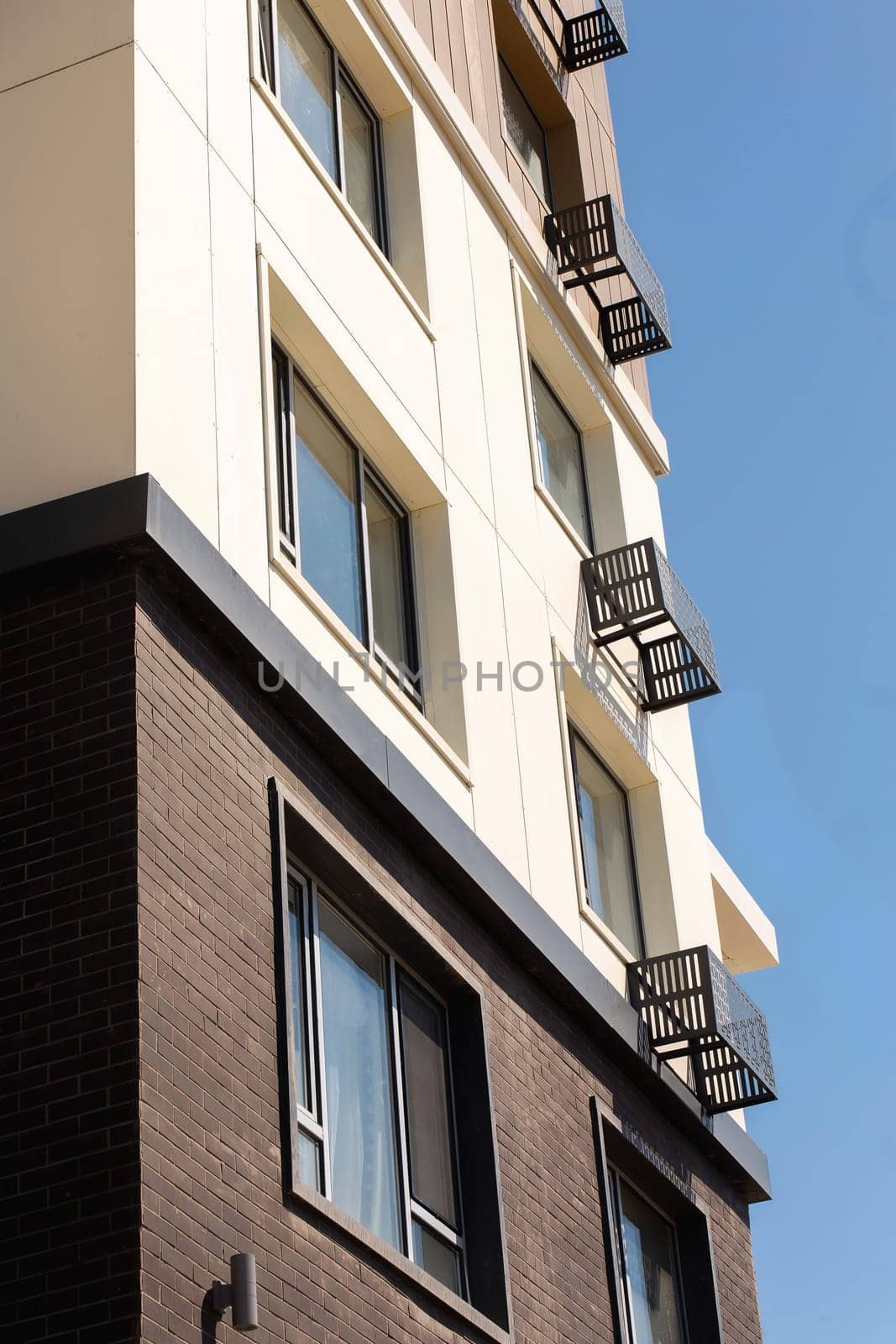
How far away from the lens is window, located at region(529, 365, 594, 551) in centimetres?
2014

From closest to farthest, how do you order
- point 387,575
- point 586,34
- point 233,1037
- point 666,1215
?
point 233,1037 → point 387,575 → point 666,1215 → point 586,34

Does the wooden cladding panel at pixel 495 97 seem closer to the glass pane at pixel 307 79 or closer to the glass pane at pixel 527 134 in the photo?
the glass pane at pixel 527 134

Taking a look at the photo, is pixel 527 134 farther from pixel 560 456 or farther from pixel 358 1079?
pixel 358 1079

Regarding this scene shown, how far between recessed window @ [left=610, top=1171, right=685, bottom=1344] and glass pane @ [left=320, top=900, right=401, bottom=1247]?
4.24 meters

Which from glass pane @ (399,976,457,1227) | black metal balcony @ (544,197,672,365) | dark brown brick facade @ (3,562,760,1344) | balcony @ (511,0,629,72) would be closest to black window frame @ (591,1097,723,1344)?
glass pane @ (399,976,457,1227)

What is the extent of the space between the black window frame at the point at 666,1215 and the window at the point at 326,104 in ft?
25.3

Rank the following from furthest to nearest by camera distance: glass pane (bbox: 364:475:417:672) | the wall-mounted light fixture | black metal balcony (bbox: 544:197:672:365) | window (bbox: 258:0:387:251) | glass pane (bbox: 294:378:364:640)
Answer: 1. black metal balcony (bbox: 544:197:672:365)
2. window (bbox: 258:0:387:251)
3. glass pane (bbox: 364:475:417:672)
4. glass pane (bbox: 294:378:364:640)
5. the wall-mounted light fixture

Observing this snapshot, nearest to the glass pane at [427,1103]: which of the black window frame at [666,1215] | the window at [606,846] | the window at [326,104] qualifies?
the black window frame at [666,1215]

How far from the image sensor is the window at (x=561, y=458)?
20.1m

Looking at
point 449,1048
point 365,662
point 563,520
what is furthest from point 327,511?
point 563,520

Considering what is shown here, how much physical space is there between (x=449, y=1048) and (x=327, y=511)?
3939 mm

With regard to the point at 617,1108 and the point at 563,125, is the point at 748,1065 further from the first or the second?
the point at 563,125

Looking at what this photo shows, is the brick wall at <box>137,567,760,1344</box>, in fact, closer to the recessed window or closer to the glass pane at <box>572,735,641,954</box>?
the recessed window

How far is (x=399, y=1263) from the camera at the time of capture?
11.2 meters
